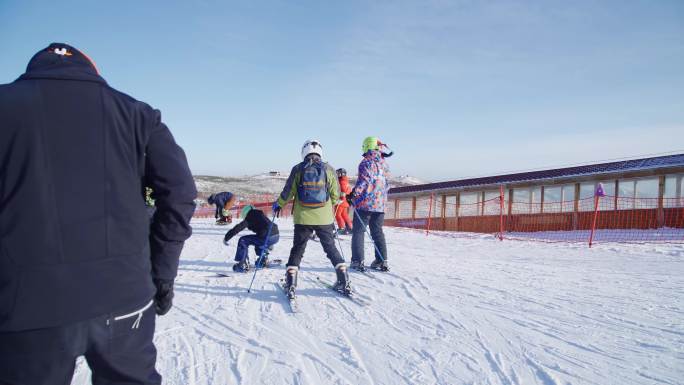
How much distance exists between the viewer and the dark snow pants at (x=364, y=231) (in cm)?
586

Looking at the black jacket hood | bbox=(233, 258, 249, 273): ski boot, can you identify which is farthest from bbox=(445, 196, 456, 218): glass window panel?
the black jacket hood

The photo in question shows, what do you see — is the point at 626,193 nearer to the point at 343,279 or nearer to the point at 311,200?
the point at 343,279

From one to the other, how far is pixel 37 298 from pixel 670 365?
3627mm

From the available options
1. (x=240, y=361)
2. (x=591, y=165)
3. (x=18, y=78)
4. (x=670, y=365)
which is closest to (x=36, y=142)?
(x=18, y=78)

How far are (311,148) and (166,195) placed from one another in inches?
113

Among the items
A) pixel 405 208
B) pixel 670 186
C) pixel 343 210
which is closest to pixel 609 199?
pixel 670 186

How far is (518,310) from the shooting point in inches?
158

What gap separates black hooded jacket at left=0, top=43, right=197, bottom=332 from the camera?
47.4 inches

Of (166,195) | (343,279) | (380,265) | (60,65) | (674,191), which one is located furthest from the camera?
(674,191)

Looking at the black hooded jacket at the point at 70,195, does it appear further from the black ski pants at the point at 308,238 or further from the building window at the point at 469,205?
the building window at the point at 469,205

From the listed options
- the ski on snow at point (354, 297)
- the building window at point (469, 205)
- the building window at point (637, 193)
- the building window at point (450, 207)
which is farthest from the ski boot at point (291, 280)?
the building window at point (450, 207)

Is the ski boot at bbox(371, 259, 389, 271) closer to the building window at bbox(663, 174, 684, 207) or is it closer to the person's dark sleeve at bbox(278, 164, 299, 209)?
the person's dark sleeve at bbox(278, 164, 299, 209)

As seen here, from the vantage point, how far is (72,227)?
127 centimetres

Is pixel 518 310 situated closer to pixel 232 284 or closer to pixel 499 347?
pixel 499 347
